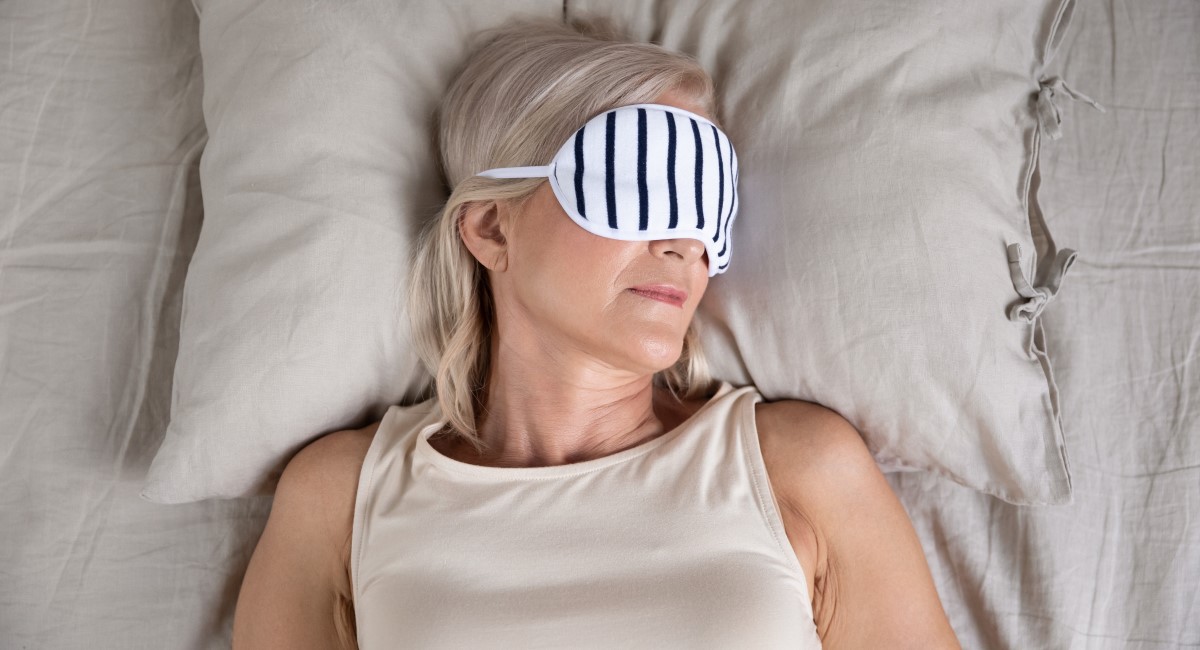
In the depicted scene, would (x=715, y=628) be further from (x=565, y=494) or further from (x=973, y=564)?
Answer: (x=973, y=564)

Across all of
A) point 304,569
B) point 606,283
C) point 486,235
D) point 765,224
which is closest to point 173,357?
point 304,569

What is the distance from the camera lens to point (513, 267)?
158cm

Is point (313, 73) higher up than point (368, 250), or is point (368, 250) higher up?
point (313, 73)

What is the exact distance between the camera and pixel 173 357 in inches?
73.7

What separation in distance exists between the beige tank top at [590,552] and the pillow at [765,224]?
0.20 meters

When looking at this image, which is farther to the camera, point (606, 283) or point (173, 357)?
point (173, 357)

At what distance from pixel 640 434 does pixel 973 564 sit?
655mm

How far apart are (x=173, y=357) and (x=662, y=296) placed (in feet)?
3.39

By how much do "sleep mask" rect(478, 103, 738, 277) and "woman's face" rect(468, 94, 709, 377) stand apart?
3 centimetres

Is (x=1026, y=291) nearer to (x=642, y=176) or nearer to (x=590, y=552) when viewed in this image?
(x=642, y=176)

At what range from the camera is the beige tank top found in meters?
1.35

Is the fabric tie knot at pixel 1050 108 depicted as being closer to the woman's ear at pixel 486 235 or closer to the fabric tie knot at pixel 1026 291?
the fabric tie knot at pixel 1026 291

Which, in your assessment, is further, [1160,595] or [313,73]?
[313,73]

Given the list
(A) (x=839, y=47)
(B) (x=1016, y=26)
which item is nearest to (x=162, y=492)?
(A) (x=839, y=47)
